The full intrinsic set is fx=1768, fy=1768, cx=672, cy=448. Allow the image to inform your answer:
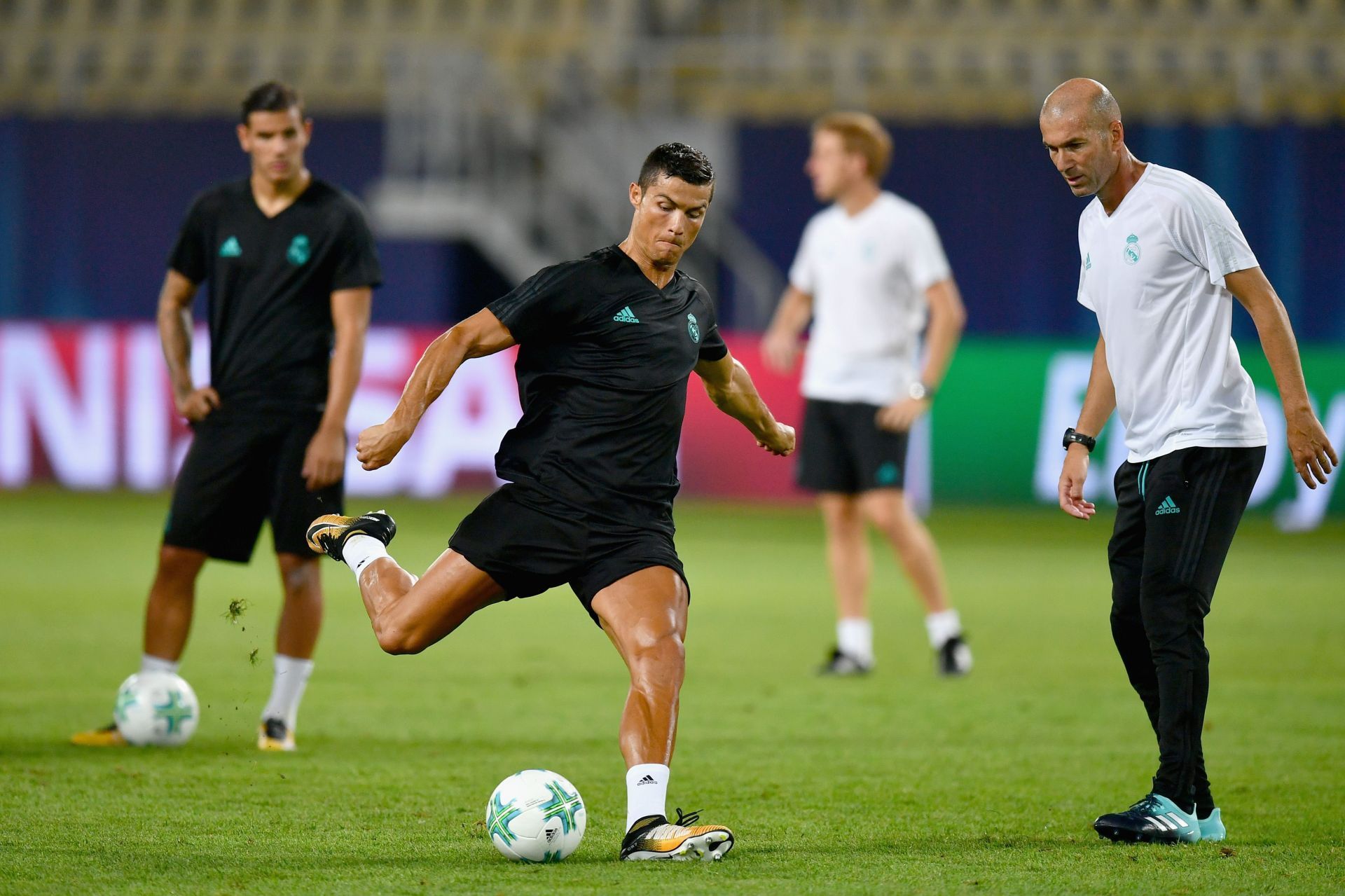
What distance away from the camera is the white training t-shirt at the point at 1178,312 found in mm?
4605

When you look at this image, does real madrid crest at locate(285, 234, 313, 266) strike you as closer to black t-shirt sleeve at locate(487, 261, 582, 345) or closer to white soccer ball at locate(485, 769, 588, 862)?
black t-shirt sleeve at locate(487, 261, 582, 345)

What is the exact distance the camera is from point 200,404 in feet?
19.8

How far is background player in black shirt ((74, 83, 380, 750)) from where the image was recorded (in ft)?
19.7

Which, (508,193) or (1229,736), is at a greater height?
(508,193)

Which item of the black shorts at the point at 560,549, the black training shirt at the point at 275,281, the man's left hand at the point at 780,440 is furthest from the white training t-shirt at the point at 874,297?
the black shorts at the point at 560,549

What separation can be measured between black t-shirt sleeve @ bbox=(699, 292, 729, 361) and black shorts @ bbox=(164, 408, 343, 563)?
66.7 inches

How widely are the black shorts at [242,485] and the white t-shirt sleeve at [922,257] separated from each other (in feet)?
10.6

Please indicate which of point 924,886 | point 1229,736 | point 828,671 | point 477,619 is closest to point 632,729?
point 924,886

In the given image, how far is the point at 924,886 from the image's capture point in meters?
4.16

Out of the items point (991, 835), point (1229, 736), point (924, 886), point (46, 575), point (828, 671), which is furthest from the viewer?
point (46, 575)

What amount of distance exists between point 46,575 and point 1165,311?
322 inches

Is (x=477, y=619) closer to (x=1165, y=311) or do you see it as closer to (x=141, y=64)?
(x=1165, y=311)

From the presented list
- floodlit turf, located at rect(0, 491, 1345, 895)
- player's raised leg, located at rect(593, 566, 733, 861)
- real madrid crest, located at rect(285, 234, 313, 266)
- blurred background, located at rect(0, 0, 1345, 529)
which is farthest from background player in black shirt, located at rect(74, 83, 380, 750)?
blurred background, located at rect(0, 0, 1345, 529)

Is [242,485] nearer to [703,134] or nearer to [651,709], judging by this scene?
[651,709]
